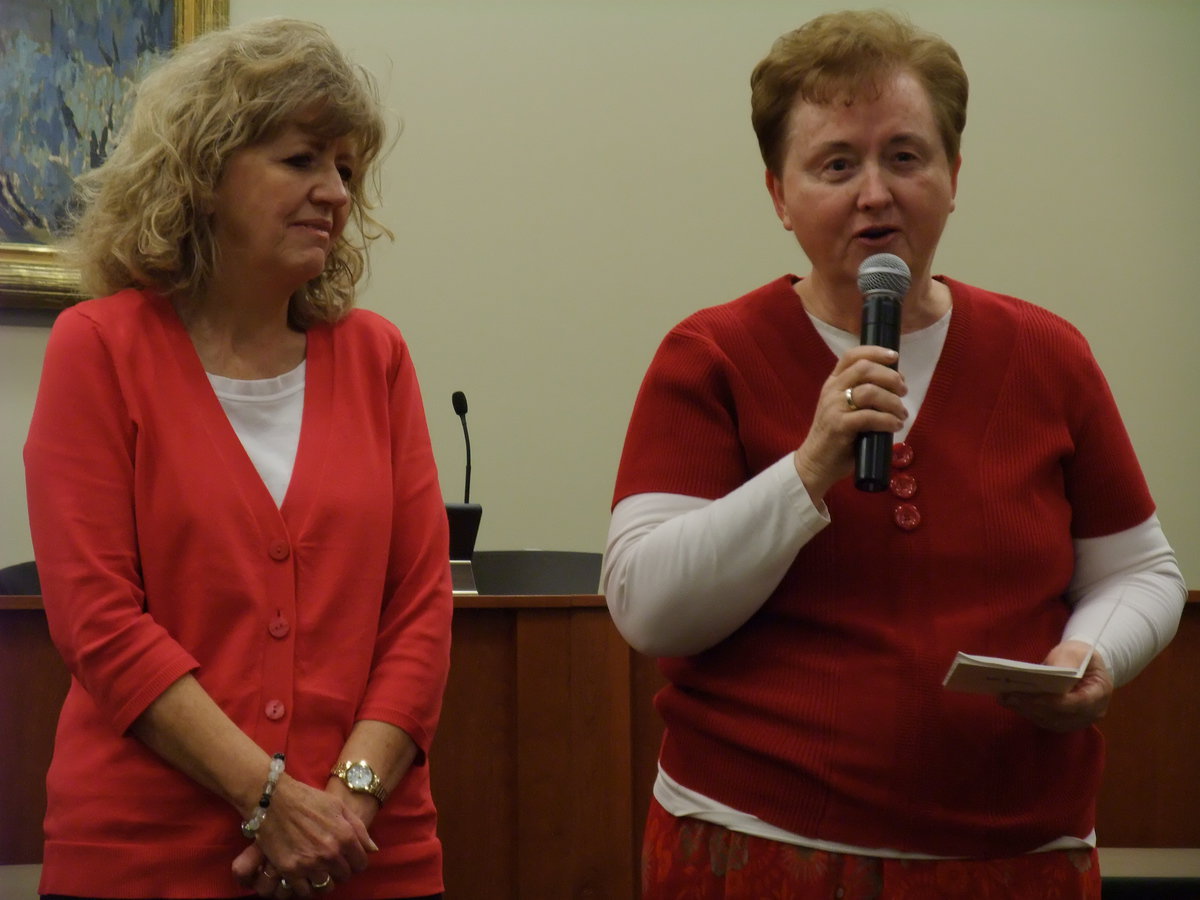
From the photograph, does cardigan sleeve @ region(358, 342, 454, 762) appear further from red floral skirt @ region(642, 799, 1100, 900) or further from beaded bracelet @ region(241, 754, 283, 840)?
red floral skirt @ region(642, 799, 1100, 900)

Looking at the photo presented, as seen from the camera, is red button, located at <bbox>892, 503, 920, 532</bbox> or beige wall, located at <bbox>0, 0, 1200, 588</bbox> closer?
red button, located at <bbox>892, 503, 920, 532</bbox>

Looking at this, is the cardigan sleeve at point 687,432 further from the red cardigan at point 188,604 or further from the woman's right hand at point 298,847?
the woman's right hand at point 298,847

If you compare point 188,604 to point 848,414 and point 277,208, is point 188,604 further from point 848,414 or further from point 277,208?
point 848,414

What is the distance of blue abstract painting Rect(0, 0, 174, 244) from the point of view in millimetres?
4074

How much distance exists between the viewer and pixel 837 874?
1254mm

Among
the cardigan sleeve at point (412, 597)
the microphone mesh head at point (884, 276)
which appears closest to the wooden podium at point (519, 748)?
the cardigan sleeve at point (412, 597)

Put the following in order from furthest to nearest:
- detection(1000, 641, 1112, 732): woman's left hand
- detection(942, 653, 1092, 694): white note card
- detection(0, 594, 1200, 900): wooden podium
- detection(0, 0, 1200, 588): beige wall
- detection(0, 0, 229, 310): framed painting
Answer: detection(0, 0, 1200, 588): beige wall → detection(0, 0, 229, 310): framed painting → detection(0, 594, 1200, 900): wooden podium → detection(1000, 641, 1112, 732): woman's left hand → detection(942, 653, 1092, 694): white note card

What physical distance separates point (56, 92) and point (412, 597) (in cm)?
319

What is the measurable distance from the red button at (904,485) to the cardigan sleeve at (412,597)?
0.55 metres

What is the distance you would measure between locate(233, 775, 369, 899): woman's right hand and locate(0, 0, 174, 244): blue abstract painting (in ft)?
10.5

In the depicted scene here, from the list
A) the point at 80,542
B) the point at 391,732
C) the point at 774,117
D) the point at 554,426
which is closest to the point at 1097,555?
the point at 774,117

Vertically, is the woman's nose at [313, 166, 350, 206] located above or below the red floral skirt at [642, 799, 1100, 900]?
above

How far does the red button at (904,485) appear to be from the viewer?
1.32 metres

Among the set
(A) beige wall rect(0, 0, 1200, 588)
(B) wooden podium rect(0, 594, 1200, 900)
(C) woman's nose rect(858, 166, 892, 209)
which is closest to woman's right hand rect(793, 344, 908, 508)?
(C) woman's nose rect(858, 166, 892, 209)
